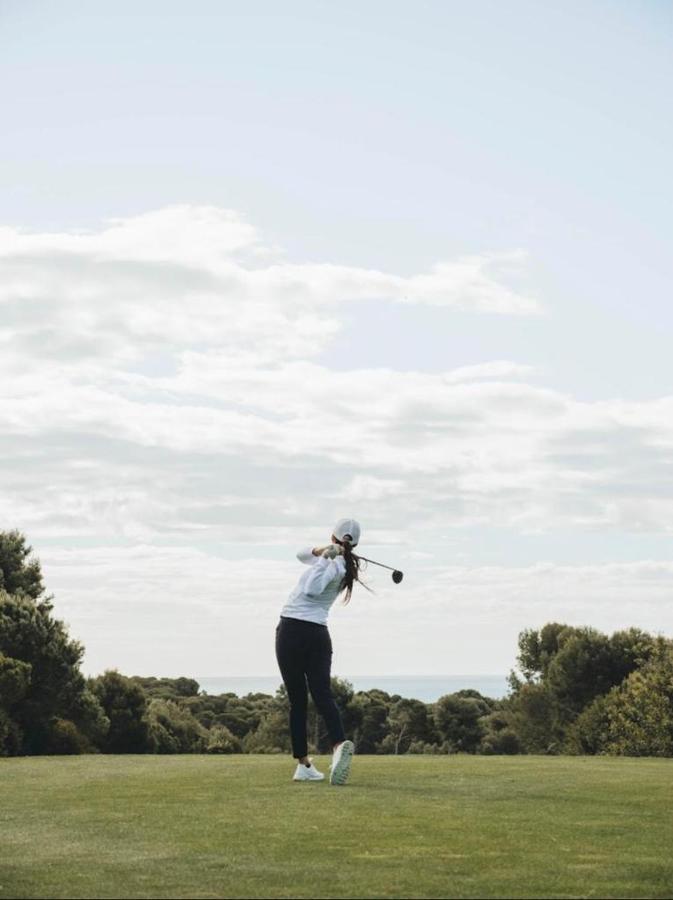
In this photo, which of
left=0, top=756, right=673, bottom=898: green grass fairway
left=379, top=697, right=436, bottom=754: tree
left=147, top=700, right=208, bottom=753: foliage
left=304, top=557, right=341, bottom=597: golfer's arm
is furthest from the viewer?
left=379, top=697, right=436, bottom=754: tree

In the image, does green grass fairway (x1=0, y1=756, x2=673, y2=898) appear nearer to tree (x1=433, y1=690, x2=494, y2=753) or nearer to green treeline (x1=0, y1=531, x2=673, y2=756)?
green treeline (x1=0, y1=531, x2=673, y2=756)

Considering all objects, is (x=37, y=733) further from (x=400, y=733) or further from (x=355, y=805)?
(x=400, y=733)

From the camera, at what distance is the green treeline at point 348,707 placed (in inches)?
1315

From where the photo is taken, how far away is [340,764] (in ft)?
41.3

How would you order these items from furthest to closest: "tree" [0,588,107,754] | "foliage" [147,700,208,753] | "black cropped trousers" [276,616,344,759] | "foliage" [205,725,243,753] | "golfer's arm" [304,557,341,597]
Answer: "foliage" [205,725,243,753], "foliage" [147,700,208,753], "tree" [0,588,107,754], "black cropped trousers" [276,616,344,759], "golfer's arm" [304,557,341,597]

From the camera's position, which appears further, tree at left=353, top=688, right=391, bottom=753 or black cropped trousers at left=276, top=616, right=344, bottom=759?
tree at left=353, top=688, right=391, bottom=753

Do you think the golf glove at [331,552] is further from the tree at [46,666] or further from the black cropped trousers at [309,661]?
the tree at [46,666]

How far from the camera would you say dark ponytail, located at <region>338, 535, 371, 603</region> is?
1305cm

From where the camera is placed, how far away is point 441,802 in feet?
35.4

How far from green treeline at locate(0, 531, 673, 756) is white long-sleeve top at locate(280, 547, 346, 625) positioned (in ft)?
60.3

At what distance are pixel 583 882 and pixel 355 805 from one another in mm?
3992

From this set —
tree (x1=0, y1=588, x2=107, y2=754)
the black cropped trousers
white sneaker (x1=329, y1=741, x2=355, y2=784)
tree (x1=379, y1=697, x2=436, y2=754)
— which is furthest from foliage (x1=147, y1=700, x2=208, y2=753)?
white sneaker (x1=329, y1=741, x2=355, y2=784)

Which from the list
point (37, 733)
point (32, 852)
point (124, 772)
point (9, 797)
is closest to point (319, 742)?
point (37, 733)

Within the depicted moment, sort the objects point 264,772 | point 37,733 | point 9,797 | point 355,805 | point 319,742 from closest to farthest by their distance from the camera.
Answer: point 355,805
point 9,797
point 264,772
point 37,733
point 319,742
